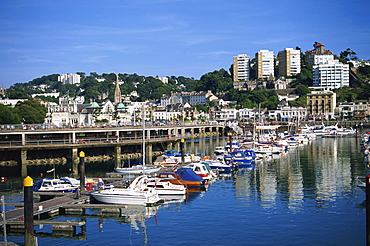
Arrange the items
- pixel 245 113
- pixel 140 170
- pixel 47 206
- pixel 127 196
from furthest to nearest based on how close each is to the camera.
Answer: pixel 245 113 < pixel 140 170 < pixel 127 196 < pixel 47 206

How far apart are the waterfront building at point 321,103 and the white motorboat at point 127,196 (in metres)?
155

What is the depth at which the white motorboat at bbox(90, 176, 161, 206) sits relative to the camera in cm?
3675

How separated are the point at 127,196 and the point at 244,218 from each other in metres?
8.82

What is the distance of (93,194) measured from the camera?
37.5m

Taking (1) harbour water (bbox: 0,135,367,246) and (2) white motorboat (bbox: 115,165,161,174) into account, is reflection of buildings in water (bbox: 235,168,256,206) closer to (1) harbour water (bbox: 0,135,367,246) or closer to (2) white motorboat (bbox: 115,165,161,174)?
(1) harbour water (bbox: 0,135,367,246)

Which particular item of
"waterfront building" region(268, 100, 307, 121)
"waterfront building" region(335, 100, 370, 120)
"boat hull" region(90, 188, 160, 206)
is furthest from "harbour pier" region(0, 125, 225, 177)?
"waterfront building" region(335, 100, 370, 120)

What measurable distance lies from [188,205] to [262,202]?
5978 mm

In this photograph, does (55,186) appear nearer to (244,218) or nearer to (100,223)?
(100,223)

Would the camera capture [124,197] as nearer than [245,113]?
Yes

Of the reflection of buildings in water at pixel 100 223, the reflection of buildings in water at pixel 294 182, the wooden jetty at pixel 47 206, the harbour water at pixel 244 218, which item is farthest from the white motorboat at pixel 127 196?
the reflection of buildings in water at pixel 294 182

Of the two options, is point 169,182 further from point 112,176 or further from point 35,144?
point 35,144

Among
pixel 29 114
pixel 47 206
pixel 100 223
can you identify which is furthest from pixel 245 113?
pixel 100 223

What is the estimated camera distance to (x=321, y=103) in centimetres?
18900

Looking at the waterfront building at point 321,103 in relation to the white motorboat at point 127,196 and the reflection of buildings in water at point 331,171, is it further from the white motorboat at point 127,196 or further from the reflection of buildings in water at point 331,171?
the white motorboat at point 127,196
